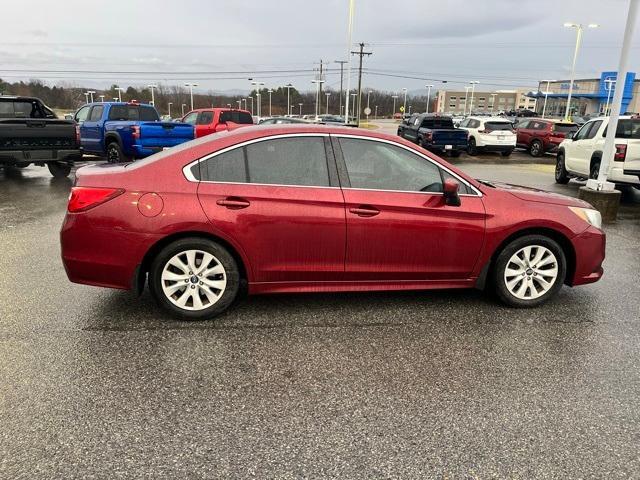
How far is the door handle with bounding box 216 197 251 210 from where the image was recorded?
13.3 ft

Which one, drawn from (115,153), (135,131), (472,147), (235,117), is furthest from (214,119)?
(472,147)

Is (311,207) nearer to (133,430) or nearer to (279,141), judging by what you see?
(279,141)

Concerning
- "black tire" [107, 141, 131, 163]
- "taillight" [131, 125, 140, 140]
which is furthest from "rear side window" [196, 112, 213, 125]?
"taillight" [131, 125, 140, 140]

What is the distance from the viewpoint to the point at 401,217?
13.8 feet

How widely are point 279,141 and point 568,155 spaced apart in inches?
438

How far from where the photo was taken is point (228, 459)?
2.57 m

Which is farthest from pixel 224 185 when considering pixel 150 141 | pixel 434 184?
pixel 150 141

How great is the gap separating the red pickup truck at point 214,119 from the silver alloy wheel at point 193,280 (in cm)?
1316

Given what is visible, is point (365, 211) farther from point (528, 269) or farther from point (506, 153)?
point (506, 153)

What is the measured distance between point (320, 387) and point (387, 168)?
1.97 metres

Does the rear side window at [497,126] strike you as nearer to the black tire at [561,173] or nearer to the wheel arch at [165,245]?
the black tire at [561,173]

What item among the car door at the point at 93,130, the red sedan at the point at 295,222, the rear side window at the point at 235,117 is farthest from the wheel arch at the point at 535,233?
the rear side window at the point at 235,117

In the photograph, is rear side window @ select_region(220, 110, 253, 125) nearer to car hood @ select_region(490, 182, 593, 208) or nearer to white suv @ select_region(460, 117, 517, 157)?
white suv @ select_region(460, 117, 517, 157)

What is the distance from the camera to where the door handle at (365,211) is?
4.15 meters
